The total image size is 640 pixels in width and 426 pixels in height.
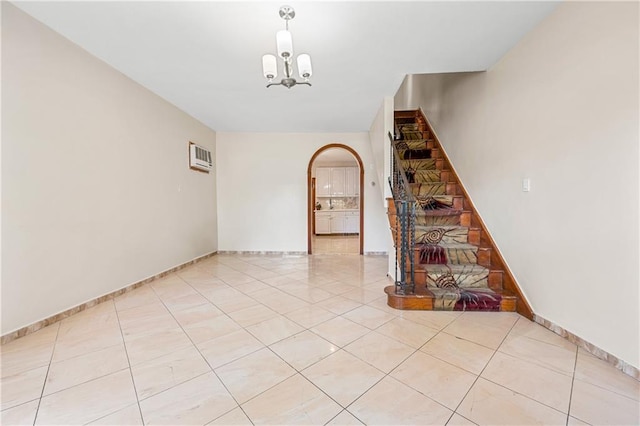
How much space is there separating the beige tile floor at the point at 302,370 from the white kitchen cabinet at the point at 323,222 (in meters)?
5.69

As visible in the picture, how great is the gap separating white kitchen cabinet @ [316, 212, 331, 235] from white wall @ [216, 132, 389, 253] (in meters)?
3.06

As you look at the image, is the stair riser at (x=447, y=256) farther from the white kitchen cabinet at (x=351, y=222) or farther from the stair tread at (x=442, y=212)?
the white kitchen cabinet at (x=351, y=222)

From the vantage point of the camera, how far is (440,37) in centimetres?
212

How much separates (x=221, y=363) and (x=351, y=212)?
272 inches

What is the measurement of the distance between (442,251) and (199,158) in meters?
4.01

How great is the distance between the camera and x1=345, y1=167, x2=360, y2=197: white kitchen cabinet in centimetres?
821

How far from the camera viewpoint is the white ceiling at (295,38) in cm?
180

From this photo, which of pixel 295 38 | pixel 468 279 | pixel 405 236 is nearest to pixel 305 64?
pixel 295 38

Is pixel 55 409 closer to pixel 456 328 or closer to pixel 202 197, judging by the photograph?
pixel 456 328

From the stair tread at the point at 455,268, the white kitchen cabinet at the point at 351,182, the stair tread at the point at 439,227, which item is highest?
the white kitchen cabinet at the point at 351,182

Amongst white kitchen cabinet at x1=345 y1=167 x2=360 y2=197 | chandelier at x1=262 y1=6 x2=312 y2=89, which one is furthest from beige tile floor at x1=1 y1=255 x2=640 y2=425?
white kitchen cabinet at x1=345 y1=167 x2=360 y2=197

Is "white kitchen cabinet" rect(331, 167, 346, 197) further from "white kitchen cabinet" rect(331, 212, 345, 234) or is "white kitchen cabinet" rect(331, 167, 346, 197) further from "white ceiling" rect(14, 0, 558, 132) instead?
"white ceiling" rect(14, 0, 558, 132)

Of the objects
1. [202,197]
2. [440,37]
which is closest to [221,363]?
[440,37]

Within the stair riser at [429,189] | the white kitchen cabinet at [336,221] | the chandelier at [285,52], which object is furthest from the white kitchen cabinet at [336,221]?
the chandelier at [285,52]
